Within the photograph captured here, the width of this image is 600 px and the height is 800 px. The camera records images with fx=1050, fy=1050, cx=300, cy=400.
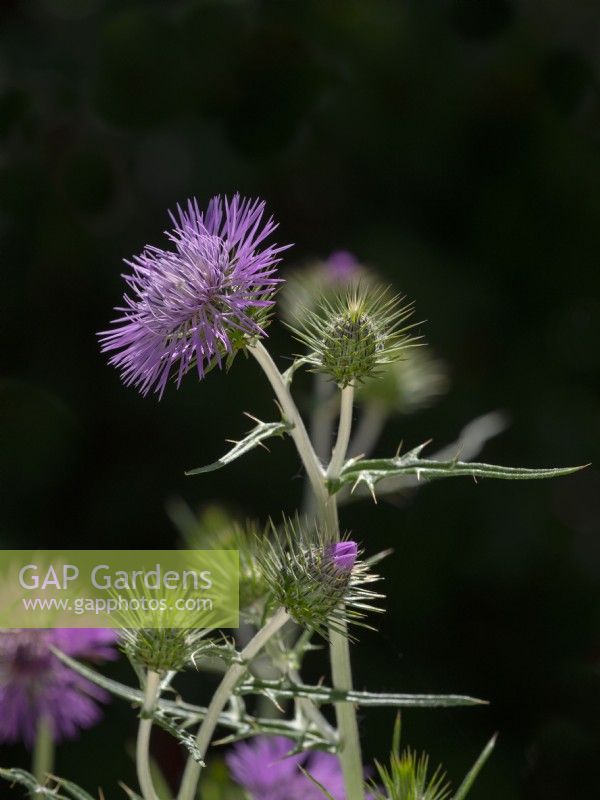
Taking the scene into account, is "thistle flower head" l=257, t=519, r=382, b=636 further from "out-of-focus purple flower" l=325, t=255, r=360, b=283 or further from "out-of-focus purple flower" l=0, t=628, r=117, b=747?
"out-of-focus purple flower" l=325, t=255, r=360, b=283

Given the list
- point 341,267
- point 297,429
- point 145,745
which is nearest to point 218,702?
point 145,745

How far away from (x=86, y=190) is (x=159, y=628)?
150 centimetres

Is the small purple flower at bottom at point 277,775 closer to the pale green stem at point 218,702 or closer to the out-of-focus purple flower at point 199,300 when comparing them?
the pale green stem at point 218,702

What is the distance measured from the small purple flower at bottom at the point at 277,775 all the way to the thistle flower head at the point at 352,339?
320 millimetres

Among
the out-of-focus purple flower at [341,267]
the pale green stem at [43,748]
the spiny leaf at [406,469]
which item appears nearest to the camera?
the spiny leaf at [406,469]

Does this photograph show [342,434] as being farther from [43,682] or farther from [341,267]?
[341,267]

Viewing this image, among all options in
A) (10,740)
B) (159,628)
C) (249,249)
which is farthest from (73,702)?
(249,249)

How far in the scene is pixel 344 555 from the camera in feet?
2.00

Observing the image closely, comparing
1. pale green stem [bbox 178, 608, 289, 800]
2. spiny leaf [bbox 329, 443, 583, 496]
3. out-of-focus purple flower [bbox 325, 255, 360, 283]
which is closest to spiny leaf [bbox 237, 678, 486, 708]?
pale green stem [bbox 178, 608, 289, 800]

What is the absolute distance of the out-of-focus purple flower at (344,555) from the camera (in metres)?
0.61

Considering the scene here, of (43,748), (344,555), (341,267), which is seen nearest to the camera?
(344,555)

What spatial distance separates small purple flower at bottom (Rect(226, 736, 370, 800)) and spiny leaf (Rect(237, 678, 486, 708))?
0.19 metres


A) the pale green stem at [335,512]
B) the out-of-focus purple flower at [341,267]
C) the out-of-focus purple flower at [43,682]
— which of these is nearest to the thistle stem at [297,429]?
the pale green stem at [335,512]

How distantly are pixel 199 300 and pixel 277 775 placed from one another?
0.41m
